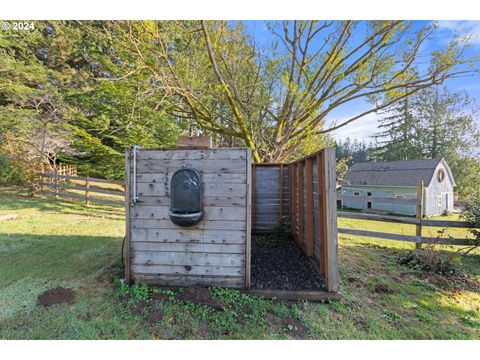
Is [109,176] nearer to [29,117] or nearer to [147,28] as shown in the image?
[29,117]

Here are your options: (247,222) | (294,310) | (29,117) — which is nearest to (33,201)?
(29,117)

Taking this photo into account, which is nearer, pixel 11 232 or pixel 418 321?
pixel 418 321

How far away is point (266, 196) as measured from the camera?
4.44m

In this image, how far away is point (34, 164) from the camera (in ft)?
24.4

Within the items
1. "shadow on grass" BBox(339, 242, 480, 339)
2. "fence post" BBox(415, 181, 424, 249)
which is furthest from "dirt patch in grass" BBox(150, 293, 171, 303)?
"fence post" BBox(415, 181, 424, 249)

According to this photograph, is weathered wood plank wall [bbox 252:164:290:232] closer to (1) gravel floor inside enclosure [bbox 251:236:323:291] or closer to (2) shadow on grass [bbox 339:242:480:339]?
(1) gravel floor inside enclosure [bbox 251:236:323:291]

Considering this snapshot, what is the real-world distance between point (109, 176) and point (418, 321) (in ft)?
28.9

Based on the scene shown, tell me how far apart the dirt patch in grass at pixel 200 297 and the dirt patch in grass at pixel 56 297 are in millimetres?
1105

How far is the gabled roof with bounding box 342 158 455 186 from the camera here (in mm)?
11039

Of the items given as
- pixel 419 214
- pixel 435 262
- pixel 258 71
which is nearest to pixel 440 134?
pixel 419 214

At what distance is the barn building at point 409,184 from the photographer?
35.6 ft

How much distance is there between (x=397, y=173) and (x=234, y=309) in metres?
13.9

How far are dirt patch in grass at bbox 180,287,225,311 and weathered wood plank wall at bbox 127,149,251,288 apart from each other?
12cm

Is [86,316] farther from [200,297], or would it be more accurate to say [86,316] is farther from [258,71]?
[258,71]
